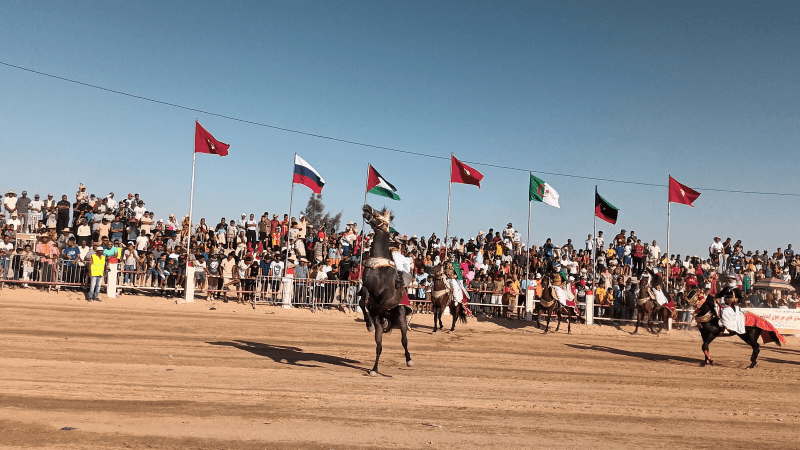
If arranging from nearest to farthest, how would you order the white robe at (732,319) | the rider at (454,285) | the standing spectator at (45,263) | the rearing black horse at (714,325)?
the white robe at (732,319) → the rearing black horse at (714,325) → the rider at (454,285) → the standing spectator at (45,263)

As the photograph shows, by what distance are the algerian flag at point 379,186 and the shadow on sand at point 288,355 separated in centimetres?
1044

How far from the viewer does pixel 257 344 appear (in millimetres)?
13602

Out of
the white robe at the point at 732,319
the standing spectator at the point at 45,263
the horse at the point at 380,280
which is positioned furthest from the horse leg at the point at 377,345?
the standing spectator at the point at 45,263

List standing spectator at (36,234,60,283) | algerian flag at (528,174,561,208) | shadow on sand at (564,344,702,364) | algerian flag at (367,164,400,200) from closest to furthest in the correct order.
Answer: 1. shadow on sand at (564,344,702,364)
2. standing spectator at (36,234,60,283)
3. algerian flag at (367,164,400,200)
4. algerian flag at (528,174,561,208)

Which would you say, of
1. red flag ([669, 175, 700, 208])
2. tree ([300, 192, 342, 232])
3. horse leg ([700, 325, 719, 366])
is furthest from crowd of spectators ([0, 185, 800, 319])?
tree ([300, 192, 342, 232])

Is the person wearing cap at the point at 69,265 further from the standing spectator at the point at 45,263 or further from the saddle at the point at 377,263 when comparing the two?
the saddle at the point at 377,263

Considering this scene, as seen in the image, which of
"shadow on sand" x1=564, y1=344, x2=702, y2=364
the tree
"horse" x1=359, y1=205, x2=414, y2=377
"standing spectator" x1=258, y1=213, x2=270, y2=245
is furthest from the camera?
the tree

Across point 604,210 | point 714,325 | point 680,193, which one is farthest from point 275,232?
point 714,325

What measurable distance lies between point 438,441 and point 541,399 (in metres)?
3.23

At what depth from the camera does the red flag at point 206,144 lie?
875 inches

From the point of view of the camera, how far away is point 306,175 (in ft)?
75.9

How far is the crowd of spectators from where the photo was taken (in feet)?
70.8

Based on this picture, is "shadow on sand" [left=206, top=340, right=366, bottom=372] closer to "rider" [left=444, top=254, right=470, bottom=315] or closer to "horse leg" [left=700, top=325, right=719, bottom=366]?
"rider" [left=444, top=254, right=470, bottom=315]

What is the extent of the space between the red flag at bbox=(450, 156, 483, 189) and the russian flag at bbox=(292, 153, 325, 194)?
5669mm
